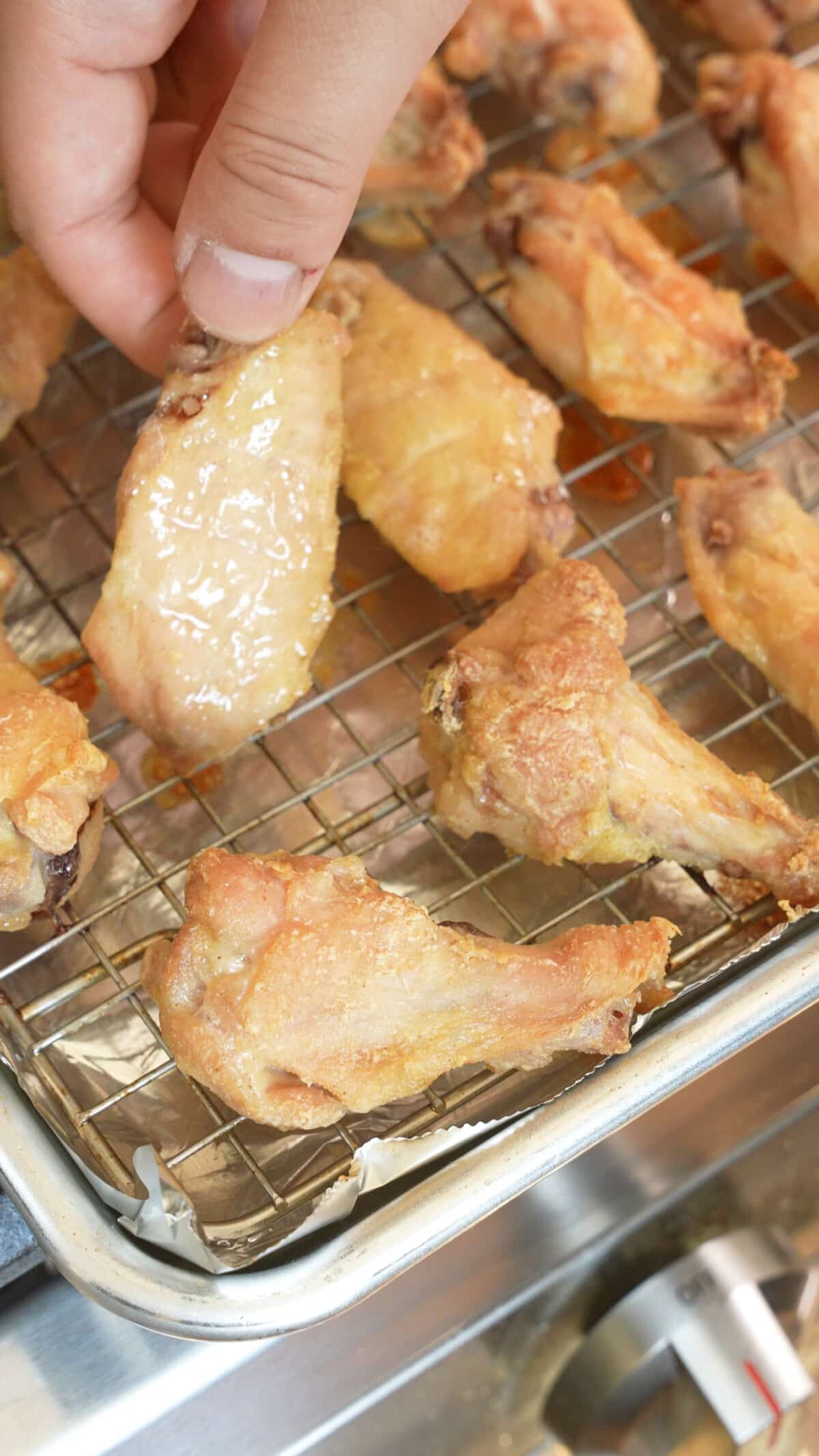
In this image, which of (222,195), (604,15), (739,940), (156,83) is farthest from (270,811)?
(604,15)

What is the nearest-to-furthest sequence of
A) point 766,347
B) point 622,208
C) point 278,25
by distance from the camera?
point 278,25, point 766,347, point 622,208

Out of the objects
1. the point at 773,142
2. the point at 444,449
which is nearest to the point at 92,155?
the point at 444,449

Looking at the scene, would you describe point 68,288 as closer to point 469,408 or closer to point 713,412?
point 469,408

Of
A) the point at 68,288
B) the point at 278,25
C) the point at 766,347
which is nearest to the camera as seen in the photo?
the point at 278,25

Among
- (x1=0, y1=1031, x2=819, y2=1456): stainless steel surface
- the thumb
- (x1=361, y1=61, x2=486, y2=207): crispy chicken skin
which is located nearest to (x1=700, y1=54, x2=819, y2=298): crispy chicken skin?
(x1=361, y1=61, x2=486, y2=207): crispy chicken skin

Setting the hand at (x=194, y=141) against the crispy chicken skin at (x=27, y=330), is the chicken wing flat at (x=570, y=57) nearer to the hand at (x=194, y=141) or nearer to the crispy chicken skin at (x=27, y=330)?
the hand at (x=194, y=141)

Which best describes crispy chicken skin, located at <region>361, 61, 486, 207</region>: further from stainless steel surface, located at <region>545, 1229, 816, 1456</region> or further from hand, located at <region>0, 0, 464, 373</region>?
stainless steel surface, located at <region>545, 1229, 816, 1456</region>

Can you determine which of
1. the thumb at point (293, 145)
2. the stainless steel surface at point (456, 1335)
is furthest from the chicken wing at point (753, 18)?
the stainless steel surface at point (456, 1335)
